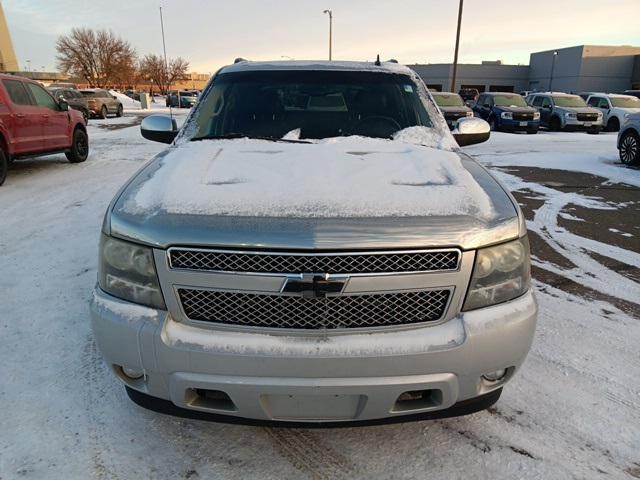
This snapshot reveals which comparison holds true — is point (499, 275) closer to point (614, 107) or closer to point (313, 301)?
point (313, 301)

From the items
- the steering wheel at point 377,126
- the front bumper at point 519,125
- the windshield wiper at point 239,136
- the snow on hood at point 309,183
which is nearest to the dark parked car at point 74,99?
the front bumper at point 519,125

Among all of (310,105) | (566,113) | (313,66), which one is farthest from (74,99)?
(310,105)

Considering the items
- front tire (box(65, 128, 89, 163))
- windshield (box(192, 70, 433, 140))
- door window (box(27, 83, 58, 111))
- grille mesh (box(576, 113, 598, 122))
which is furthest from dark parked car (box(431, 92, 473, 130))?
windshield (box(192, 70, 433, 140))

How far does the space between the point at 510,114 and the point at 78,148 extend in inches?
607

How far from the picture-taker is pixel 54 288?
12.6 feet

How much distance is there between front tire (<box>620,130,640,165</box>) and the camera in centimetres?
1033

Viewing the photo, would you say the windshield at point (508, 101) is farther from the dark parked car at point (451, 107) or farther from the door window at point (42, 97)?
the door window at point (42, 97)

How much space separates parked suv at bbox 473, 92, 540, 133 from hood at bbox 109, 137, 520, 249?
1796 centimetres

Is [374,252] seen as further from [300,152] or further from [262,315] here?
[300,152]

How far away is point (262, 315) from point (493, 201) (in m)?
1.13

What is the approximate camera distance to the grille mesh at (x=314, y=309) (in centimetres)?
184

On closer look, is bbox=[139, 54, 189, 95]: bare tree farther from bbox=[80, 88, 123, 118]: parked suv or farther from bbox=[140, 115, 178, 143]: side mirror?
bbox=[140, 115, 178, 143]: side mirror

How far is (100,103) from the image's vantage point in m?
27.1

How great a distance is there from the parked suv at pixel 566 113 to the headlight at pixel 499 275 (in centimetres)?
2077
